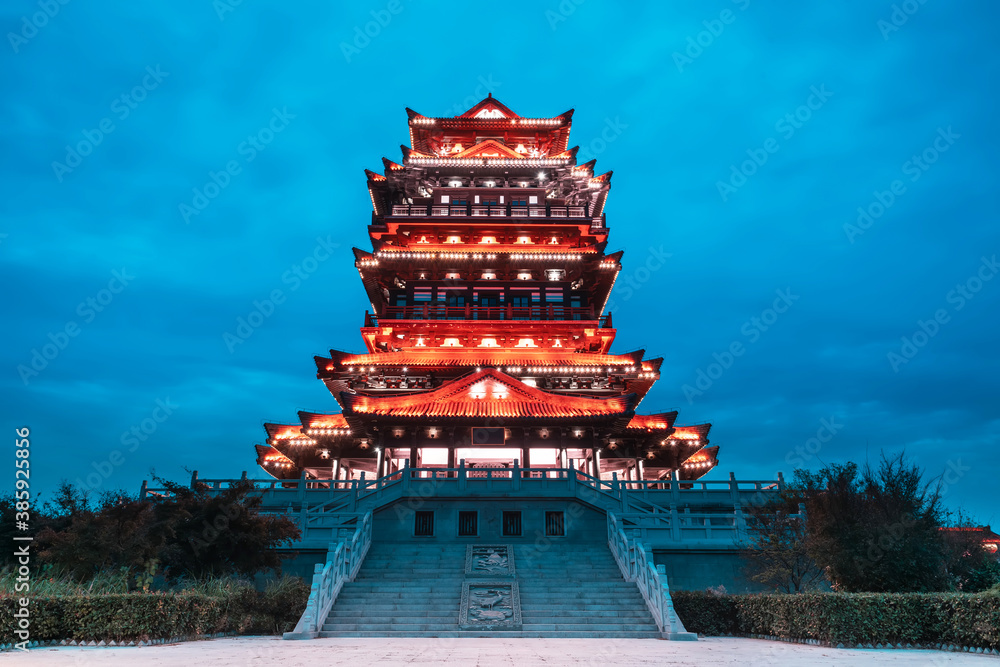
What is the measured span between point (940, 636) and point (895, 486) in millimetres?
4391

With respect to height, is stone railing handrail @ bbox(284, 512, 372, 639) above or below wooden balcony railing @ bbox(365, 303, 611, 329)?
below

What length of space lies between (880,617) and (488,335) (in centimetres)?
2656

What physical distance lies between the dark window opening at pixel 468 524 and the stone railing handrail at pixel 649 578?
18.0ft

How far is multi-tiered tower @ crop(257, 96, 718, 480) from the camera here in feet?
102

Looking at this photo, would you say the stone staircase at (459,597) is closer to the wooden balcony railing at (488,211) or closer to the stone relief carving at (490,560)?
the stone relief carving at (490,560)

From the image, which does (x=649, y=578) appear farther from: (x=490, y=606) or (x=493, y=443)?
(x=493, y=443)

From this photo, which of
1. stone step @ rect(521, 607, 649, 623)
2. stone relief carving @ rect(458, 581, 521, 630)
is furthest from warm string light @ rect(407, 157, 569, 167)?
stone step @ rect(521, 607, 649, 623)

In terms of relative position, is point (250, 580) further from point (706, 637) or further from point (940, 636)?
point (940, 636)

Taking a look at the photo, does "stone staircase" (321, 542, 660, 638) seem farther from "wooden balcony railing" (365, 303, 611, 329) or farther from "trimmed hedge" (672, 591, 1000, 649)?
"wooden balcony railing" (365, 303, 611, 329)

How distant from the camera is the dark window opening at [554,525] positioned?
24.3m

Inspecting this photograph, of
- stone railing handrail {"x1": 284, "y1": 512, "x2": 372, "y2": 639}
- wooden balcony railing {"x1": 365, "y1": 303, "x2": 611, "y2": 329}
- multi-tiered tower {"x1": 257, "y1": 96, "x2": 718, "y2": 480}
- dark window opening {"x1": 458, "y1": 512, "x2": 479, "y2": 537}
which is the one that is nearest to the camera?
stone railing handrail {"x1": 284, "y1": 512, "x2": 372, "y2": 639}

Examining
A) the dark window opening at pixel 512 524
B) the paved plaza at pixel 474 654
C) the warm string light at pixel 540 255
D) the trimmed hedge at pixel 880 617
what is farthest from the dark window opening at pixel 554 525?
the warm string light at pixel 540 255

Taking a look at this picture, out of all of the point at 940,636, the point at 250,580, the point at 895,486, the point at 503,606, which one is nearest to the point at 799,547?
the point at 895,486

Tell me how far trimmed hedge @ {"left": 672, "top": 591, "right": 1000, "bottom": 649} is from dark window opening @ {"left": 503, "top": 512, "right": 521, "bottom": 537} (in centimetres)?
970
